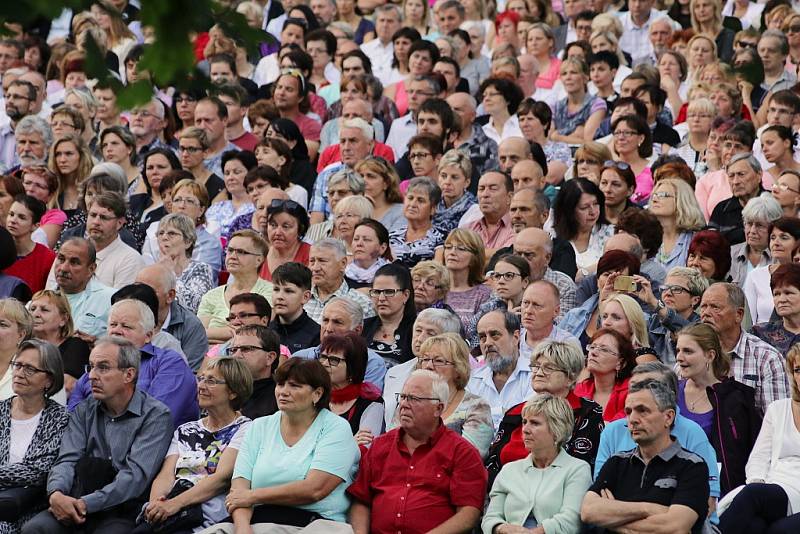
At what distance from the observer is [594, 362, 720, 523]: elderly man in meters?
7.40

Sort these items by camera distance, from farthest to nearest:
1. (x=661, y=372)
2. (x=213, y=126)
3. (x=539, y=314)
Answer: (x=213, y=126) < (x=539, y=314) < (x=661, y=372)

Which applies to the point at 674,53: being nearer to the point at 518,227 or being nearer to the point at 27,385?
the point at 518,227

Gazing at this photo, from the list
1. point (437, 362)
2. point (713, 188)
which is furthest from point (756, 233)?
point (437, 362)

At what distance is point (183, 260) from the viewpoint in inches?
432

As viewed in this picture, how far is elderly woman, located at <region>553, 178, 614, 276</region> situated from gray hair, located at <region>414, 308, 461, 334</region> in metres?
2.02

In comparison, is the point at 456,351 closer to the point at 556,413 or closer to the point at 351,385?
the point at 351,385

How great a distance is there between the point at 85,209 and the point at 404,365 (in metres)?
3.88

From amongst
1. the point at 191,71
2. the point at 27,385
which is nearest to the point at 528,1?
the point at 27,385

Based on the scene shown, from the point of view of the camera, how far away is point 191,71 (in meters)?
4.53

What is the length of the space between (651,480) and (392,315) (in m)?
2.66

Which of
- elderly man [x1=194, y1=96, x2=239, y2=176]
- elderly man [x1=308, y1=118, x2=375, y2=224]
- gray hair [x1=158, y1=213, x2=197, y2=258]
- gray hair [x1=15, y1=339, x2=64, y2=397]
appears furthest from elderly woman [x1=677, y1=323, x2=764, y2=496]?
elderly man [x1=194, y1=96, x2=239, y2=176]

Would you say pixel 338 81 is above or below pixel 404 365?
above

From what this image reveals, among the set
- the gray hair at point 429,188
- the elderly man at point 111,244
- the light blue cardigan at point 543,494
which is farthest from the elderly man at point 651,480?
the elderly man at point 111,244

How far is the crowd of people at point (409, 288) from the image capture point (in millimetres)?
7633
